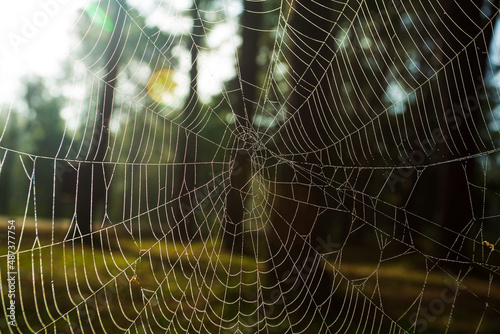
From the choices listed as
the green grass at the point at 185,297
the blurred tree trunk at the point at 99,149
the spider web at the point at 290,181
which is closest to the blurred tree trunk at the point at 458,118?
the spider web at the point at 290,181

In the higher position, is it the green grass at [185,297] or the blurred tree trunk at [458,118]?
the blurred tree trunk at [458,118]

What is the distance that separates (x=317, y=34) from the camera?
14.1ft

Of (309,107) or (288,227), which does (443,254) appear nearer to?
(288,227)

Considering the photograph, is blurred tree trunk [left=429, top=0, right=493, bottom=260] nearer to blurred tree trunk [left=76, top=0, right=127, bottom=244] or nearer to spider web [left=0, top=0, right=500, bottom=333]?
spider web [left=0, top=0, right=500, bottom=333]

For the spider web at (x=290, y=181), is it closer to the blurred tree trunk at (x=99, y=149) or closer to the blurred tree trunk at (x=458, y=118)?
the blurred tree trunk at (x=458, y=118)

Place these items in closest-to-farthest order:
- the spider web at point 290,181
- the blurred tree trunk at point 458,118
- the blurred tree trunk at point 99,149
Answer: the spider web at point 290,181, the blurred tree trunk at point 458,118, the blurred tree trunk at point 99,149

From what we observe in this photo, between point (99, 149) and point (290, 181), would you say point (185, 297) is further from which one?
point (99, 149)

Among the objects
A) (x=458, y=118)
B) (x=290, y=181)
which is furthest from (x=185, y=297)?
(x=458, y=118)

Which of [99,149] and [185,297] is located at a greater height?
Result: [99,149]

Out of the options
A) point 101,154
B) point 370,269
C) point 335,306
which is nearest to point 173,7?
point 335,306

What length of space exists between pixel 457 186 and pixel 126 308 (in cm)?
509

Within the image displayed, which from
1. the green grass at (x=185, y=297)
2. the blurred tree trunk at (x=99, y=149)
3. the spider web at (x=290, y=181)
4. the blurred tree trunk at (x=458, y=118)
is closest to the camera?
the spider web at (x=290, y=181)

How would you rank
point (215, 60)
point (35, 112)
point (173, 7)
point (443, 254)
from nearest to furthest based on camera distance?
1. point (173, 7)
2. point (215, 60)
3. point (443, 254)
4. point (35, 112)

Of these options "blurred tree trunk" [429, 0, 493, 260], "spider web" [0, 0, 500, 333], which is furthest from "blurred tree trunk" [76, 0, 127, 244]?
"blurred tree trunk" [429, 0, 493, 260]
